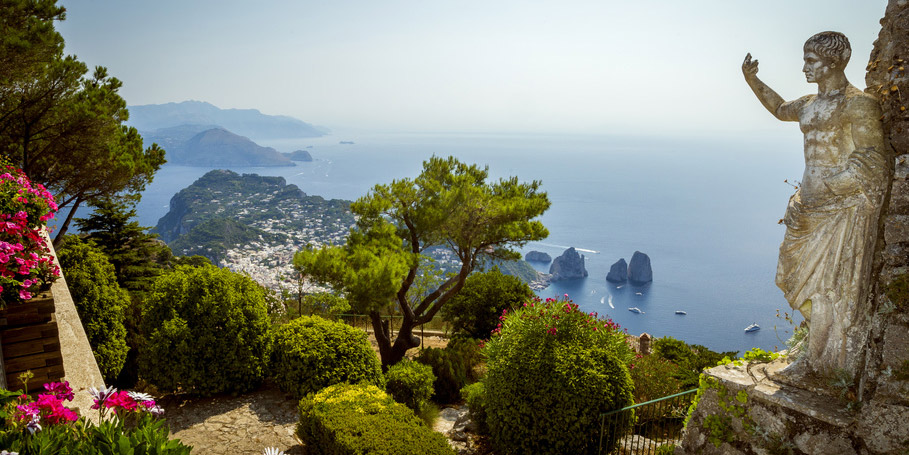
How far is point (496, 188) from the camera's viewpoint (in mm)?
11945

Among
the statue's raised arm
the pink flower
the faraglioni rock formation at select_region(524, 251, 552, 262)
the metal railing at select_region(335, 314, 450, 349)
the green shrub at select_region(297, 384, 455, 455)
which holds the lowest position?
the faraglioni rock formation at select_region(524, 251, 552, 262)

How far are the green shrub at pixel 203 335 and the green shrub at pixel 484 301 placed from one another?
5888mm

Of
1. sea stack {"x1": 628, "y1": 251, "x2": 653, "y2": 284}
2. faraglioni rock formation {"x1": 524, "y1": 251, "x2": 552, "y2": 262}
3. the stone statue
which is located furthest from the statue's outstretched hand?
faraglioni rock formation {"x1": 524, "y1": 251, "x2": 552, "y2": 262}

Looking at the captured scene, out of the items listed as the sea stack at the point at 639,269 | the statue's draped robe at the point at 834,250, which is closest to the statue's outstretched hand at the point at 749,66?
the statue's draped robe at the point at 834,250

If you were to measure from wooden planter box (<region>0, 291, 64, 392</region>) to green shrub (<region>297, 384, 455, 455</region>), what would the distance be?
2.75 meters

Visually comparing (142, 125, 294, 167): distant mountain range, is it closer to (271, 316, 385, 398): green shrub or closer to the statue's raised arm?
(271, 316, 385, 398): green shrub

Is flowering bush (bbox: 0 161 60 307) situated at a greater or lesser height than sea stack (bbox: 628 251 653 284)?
greater

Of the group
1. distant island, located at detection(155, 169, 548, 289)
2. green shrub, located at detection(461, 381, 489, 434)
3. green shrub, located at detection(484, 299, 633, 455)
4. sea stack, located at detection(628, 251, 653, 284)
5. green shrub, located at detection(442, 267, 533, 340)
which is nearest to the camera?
green shrub, located at detection(484, 299, 633, 455)

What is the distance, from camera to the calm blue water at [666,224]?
169 ft

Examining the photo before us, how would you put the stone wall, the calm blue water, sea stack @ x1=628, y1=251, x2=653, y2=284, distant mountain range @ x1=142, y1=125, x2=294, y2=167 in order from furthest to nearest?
distant mountain range @ x1=142, y1=125, x2=294, y2=167
sea stack @ x1=628, y1=251, x2=653, y2=284
the calm blue water
the stone wall

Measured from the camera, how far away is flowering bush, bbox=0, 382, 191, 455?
2758 millimetres

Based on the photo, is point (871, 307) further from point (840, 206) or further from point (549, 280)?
point (549, 280)

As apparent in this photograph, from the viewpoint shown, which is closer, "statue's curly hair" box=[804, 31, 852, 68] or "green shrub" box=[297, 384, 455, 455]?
"statue's curly hair" box=[804, 31, 852, 68]

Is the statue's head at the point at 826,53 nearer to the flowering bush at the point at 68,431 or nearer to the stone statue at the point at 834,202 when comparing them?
the stone statue at the point at 834,202
